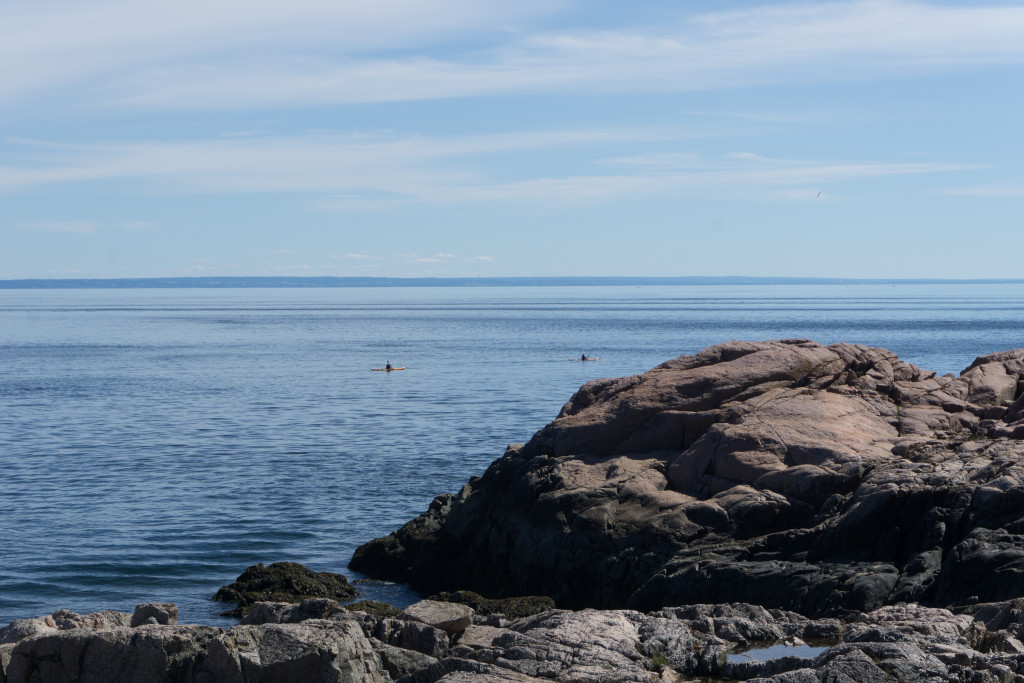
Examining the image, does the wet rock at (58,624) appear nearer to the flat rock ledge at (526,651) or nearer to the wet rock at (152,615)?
the flat rock ledge at (526,651)

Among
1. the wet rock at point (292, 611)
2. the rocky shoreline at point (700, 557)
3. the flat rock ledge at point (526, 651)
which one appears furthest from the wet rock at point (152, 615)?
the wet rock at point (292, 611)

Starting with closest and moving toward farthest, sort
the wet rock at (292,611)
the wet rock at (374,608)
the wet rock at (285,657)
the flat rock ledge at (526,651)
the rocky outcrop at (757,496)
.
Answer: the flat rock ledge at (526,651) < the wet rock at (285,657) < the wet rock at (292,611) < the rocky outcrop at (757,496) < the wet rock at (374,608)

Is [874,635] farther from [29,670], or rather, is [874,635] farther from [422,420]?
[422,420]

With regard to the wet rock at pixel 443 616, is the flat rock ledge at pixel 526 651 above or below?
above

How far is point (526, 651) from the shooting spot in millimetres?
12922

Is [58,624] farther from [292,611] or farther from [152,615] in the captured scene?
[292,611]

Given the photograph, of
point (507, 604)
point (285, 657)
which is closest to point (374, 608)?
point (507, 604)

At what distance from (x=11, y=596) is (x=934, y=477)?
18.5 m

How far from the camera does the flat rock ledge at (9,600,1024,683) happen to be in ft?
38.9

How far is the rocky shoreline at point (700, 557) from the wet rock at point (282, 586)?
0.08 meters

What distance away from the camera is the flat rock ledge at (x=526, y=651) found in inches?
467

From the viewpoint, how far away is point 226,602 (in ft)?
69.7

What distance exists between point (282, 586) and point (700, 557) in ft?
28.9

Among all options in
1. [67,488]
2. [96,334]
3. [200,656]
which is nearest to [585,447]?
[200,656]
